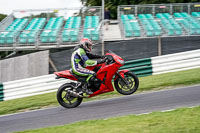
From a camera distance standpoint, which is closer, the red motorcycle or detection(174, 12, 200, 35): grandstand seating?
the red motorcycle

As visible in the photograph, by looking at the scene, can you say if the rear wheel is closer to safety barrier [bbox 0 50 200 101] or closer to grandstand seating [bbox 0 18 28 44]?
safety barrier [bbox 0 50 200 101]

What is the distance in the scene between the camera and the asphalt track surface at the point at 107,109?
22.7 ft

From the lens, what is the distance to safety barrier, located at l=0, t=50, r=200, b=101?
11.7 meters

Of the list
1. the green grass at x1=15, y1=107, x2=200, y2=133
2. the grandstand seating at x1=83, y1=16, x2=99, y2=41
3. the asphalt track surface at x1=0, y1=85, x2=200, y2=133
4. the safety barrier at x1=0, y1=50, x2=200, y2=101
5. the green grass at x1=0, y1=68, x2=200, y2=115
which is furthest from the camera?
the grandstand seating at x1=83, y1=16, x2=99, y2=41

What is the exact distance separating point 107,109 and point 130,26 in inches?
475

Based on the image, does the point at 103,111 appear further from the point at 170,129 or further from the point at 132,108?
the point at 170,129

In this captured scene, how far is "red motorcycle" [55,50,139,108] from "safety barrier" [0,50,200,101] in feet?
11.8

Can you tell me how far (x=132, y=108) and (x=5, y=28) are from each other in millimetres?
16264

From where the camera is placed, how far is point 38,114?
8.20 metres

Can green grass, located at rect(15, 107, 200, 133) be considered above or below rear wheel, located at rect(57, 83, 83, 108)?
above

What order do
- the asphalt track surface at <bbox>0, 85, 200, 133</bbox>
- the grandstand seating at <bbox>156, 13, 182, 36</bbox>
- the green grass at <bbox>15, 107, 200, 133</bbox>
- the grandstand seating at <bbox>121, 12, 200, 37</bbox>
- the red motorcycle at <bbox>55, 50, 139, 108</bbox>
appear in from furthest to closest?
the grandstand seating at <bbox>156, 13, 182, 36</bbox>
the grandstand seating at <bbox>121, 12, 200, 37</bbox>
the red motorcycle at <bbox>55, 50, 139, 108</bbox>
the asphalt track surface at <bbox>0, 85, 200, 133</bbox>
the green grass at <bbox>15, 107, 200, 133</bbox>

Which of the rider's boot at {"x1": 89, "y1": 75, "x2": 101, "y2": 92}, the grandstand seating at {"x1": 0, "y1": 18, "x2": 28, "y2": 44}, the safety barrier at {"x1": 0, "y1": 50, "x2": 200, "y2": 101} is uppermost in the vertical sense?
the rider's boot at {"x1": 89, "y1": 75, "x2": 101, "y2": 92}

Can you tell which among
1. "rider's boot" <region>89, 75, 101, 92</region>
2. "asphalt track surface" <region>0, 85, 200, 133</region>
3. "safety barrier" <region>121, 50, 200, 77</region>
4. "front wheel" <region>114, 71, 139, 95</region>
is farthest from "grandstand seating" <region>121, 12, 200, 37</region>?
"rider's boot" <region>89, 75, 101, 92</region>

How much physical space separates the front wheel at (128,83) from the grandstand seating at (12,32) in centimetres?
1144
